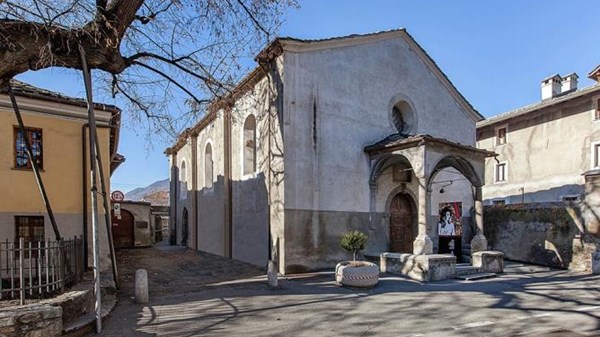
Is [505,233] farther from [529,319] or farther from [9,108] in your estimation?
[9,108]

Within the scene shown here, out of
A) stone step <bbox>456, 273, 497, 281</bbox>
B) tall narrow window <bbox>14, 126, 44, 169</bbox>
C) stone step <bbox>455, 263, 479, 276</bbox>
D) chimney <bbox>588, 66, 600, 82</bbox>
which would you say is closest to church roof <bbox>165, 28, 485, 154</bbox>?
tall narrow window <bbox>14, 126, 44, 169</bbox>

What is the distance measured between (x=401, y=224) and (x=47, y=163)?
38.0 ft

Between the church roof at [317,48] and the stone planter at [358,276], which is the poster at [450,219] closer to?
the stone planter at [358,276]

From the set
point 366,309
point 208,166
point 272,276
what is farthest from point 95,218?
point 208,166

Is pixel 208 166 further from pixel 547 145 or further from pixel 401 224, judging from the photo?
pixel 547 145

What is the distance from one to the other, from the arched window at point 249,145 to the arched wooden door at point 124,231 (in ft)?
35.3

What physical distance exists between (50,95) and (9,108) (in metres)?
0.97

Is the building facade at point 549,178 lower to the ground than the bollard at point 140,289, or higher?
higher

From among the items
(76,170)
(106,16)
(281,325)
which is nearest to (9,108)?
(76,170)

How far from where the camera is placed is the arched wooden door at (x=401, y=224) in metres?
14.4

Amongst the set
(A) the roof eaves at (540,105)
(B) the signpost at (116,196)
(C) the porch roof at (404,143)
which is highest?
(A) the roof eaves at (540,105)

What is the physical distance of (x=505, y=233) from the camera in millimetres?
15961

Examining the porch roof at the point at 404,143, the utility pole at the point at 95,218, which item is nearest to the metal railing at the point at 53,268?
the utility pole at the point at 95,218

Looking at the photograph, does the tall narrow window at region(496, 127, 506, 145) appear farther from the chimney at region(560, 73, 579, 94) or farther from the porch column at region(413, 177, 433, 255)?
the porch column at region(413, 177, 433, 255)
